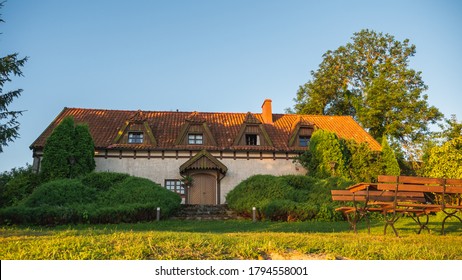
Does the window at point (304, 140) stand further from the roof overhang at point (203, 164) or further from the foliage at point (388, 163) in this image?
the roof overhang at point (203, 164)

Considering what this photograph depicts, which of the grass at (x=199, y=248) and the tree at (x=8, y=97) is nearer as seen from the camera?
the grass at (x=199, y=248)

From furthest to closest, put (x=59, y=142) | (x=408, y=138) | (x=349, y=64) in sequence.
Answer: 1. (x=349, y=64)
2. (x=408, y=138)
3. (x=59, y=142)

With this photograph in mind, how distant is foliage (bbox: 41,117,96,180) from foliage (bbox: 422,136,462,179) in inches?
744

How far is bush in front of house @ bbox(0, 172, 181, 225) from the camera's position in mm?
15320

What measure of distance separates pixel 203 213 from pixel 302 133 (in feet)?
31.4

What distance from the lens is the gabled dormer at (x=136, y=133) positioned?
963 inches

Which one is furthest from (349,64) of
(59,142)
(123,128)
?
(59,142)

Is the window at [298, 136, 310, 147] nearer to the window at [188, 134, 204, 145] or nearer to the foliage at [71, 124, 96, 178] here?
the window at [188, 134, 204, 145]

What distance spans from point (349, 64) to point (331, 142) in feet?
45.1

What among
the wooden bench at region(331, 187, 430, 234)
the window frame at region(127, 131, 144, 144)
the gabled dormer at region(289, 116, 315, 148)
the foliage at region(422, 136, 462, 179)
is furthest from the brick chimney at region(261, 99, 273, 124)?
the wooden bench at region(331, 187, 430, 234)

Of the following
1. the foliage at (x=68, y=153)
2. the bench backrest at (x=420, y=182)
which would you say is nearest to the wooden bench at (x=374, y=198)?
the bench backrest at (x=420, y=182)

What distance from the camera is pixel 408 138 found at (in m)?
31.1

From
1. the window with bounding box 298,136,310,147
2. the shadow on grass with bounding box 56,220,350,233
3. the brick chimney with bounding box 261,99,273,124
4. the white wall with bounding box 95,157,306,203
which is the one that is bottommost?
the shadow on grass with bounding box 56,220,350,233
